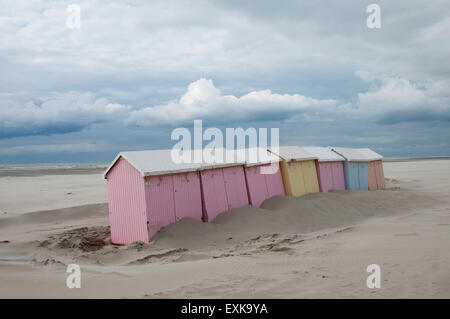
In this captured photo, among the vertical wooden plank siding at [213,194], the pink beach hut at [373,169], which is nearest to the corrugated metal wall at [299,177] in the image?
the vertical wooden plank siding at [213,194]

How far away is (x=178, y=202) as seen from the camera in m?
11.6

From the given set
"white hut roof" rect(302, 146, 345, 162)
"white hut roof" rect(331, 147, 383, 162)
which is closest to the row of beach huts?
"white hut roof" rect(302, 146, 345, 162)

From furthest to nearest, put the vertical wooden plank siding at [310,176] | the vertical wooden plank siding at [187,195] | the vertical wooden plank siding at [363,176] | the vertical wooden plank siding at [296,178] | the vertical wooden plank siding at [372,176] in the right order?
the vertical wooden plank siding at [372,176], the vertical wooden plank siding at [363,176], the vertical wooden plank siding at [310,176], the vertical wooden plank siding at [296,178], the vertical wooden plank siding at [187,195]

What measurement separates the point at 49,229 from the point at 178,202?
616cm

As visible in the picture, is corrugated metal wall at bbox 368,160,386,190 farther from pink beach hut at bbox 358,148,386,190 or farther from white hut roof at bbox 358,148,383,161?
white hut roof at bbox 358,148,383,161

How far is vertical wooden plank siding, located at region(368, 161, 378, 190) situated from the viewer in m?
22.6

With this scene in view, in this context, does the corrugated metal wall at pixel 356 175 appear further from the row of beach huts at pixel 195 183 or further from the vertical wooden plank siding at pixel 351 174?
the row of beach huts at pixel 195 183

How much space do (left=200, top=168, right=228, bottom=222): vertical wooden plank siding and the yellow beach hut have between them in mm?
4167

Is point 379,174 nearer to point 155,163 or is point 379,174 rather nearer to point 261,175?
point 261,175

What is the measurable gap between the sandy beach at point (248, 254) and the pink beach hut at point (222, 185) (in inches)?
19.4

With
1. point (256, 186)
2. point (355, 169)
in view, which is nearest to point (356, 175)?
point (355, 169)

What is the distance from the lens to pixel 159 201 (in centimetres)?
1097

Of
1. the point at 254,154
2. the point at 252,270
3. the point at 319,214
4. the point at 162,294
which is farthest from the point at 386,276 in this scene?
the point at 254,154

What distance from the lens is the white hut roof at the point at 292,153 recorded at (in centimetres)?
1667
